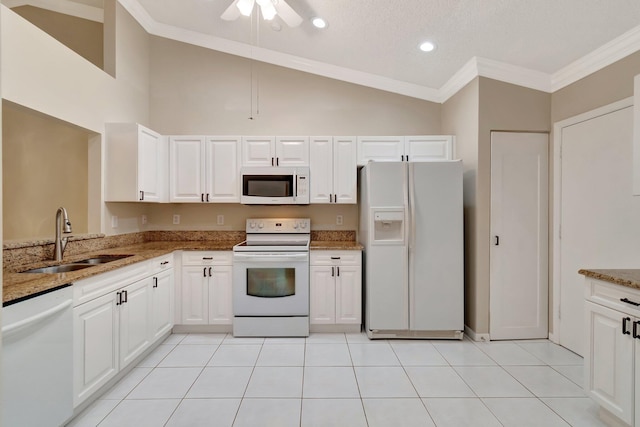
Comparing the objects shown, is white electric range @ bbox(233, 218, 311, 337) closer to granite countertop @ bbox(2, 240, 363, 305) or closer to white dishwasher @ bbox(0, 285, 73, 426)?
granite countertop @ bbox(2, 240, 363, 305)

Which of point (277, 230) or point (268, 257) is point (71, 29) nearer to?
point (277, 230)

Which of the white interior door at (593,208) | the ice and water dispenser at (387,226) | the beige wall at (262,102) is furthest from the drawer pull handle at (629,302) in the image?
the beige wall at (262,102)

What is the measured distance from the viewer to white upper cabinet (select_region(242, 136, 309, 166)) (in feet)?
12.2

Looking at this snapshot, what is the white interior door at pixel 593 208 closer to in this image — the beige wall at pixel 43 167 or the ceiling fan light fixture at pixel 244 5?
the ceiling fan light fixture at pixel 244 5

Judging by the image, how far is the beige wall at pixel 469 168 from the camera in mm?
3279

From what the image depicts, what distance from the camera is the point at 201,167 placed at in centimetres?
372

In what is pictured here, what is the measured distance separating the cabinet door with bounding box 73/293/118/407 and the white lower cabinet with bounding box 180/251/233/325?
3.53 feet

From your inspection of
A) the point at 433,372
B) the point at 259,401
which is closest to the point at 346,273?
the point at 433,372

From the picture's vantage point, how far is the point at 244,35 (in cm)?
381

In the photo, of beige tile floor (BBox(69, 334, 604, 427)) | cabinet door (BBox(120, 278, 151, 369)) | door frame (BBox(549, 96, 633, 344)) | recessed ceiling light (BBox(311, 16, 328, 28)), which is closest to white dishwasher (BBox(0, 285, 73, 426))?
beige tile floor (BBox(69, 334, 604, 427))

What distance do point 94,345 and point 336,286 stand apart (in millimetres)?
2111

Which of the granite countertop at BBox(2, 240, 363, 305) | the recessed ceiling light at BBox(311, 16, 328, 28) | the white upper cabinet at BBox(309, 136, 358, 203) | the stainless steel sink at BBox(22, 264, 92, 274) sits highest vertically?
the recessed ceiling light at BBox(311, 16, 328, 28)

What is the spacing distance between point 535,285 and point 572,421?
57.0 inches

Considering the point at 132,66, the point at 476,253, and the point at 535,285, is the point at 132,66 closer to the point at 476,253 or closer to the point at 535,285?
the point at 476,253
